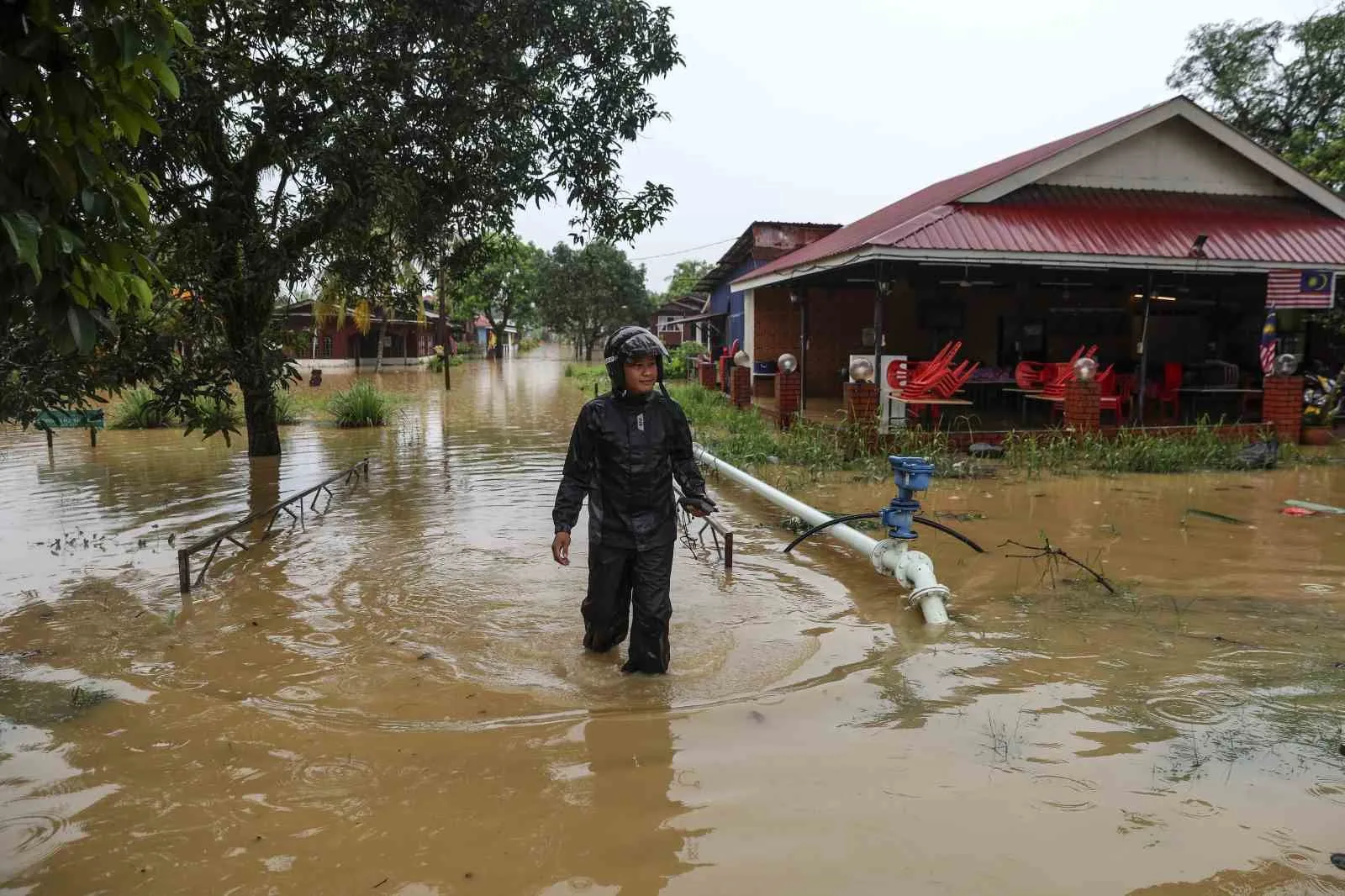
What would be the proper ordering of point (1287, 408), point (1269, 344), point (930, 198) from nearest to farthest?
point (1287, 408) → point (1269, 344) → point (930, 198)

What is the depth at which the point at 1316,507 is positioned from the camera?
8492 mm

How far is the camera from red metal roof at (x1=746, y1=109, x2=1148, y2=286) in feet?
45.3

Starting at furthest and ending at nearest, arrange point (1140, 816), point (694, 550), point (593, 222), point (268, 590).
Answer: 1. point (593, 222)
2. point (694, 550)
3. point (268, 590)
4. point (1140, 816)

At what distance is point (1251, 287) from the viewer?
16484 mm

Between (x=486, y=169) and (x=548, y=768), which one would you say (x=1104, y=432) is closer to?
(x=486, y=169)

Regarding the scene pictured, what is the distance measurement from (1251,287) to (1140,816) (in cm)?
1682

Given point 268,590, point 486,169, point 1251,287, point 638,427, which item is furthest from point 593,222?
point 1251,287

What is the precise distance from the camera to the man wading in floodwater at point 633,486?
446 centimetres

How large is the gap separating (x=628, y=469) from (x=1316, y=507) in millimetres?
7614

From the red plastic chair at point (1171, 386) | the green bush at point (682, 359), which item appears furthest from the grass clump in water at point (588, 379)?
the red plastic chair at point (1171, 386)

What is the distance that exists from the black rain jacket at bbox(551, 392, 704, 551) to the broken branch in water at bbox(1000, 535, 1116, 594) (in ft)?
10.1

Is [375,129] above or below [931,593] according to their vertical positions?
above

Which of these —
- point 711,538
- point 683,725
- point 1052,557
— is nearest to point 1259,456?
point 1052,557

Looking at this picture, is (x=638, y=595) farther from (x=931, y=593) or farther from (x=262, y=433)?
(x=262, y=433)
